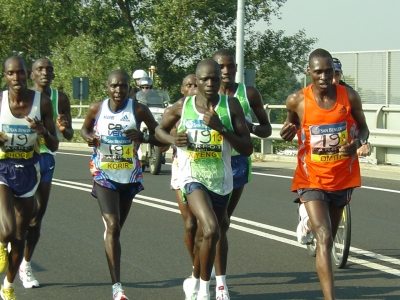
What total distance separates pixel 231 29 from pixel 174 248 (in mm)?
27409

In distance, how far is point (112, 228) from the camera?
743 centimetres

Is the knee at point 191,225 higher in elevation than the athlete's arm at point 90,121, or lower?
lower

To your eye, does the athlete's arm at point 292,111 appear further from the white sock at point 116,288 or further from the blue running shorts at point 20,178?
the blue running shorts at point 20,178

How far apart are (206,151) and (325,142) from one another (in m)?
0.91

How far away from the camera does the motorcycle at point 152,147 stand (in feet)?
58.1

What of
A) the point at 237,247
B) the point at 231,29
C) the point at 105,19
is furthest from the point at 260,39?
the point at 237,247

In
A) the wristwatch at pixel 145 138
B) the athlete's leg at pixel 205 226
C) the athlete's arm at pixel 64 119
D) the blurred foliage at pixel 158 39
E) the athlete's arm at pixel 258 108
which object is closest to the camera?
the athlete's leg at pixel 205 226

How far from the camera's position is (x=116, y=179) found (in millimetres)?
7629

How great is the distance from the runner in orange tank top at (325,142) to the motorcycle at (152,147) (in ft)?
33.4

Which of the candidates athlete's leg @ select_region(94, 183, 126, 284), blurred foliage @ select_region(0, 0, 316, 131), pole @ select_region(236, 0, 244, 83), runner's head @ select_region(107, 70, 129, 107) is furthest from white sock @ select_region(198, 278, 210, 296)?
blurred foliage @ select_region(0, 0, 316, 131)

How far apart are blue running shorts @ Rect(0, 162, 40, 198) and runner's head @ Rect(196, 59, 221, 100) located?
1.56 metres

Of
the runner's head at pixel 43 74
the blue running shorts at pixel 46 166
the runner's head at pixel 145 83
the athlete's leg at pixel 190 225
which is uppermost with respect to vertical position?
the runner's head at pixel 145 83

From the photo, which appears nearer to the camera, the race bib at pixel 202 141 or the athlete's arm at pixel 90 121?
the race bib at pixel 202 141

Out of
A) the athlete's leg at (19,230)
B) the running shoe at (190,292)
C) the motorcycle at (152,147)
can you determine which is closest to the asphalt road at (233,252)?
the running shoe at (190,292)
